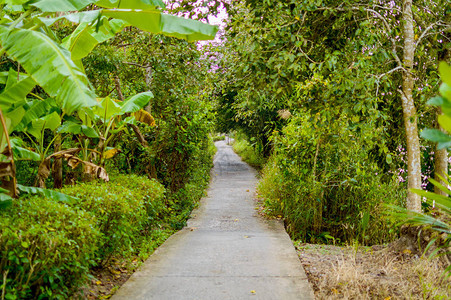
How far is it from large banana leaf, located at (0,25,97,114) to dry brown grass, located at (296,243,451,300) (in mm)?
3287

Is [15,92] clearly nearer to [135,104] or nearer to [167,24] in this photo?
[167,24]

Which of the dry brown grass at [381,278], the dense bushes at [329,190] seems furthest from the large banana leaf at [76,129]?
the dense bushes at [329,190]

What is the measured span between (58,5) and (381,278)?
4780 mm

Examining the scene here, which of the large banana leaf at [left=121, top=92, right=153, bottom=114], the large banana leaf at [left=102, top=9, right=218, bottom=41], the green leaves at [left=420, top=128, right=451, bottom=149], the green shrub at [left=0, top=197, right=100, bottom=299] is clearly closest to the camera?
the green leaves at [left=420, top=128, right=451, bottom=149]

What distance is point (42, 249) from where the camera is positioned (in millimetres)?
3146

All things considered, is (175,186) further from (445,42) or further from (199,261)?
(445,42)

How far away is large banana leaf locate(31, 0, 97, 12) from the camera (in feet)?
12.9

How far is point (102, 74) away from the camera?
25.1ft

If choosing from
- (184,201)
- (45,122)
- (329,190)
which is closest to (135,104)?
(45,122)

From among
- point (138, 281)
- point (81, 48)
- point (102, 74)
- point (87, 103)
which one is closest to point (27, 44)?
point (87, 103)

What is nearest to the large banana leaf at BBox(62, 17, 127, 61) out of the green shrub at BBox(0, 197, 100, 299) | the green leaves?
the green shrub at BBox(0, 197, 100, 299)

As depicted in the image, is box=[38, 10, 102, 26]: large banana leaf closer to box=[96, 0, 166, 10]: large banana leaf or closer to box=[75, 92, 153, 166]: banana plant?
box=[96, 0, 166, 10]: large banana leaf

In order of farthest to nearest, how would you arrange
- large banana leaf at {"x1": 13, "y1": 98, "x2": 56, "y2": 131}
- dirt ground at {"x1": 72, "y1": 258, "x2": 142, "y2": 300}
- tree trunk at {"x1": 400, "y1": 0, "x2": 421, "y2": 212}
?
Answer: tree trunk at {"x1": 400, "y1": 0, "x2": 421, "y2": 212} < large banana leaf at {"x1": 13, "y1": 98, "x2": 56, "y2": 131} < dirt ground at {"x1": 72, "y1": 258, "x2": 142, "y2": 300}

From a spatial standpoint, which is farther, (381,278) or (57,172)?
(57,172)
